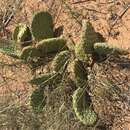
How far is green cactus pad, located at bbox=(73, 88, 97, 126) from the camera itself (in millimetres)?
3074

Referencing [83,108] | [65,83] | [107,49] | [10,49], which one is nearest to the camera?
[107,49]

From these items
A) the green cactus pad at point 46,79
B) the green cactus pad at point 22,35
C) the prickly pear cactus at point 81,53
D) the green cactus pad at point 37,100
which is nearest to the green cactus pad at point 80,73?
the prickly pear cactus at point 81,53

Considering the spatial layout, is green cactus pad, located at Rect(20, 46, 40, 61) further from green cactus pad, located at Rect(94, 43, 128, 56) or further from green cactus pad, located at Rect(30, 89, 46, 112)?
green cactus pad, located at Rect(94, 43, 128, 56)

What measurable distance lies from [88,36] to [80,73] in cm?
26

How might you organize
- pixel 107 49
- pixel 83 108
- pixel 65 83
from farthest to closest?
pixel 65 83
pixel 83 108
pixel 107 49

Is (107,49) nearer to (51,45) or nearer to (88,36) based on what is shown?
(88,36)

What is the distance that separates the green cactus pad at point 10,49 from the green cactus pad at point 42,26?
18cm

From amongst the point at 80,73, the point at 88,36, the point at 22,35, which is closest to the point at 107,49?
the point at 88,36

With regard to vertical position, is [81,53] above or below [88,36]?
below

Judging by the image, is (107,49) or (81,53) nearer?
(107,49)

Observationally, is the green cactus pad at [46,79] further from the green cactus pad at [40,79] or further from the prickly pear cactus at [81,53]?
the prickly pear cactus at [81,53]

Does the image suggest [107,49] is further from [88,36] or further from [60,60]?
[60,60]

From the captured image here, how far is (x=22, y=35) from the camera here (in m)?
3.38

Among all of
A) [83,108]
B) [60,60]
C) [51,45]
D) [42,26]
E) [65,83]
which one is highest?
[42,26]
